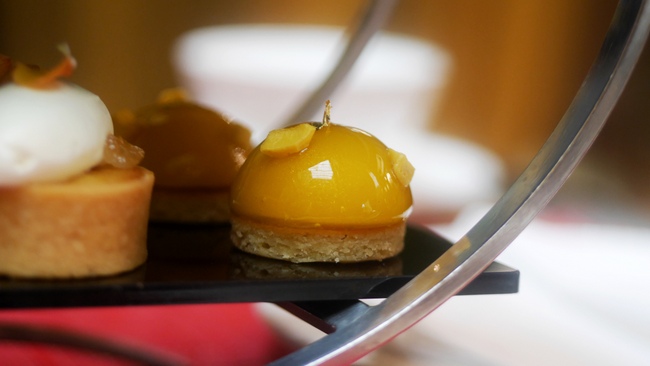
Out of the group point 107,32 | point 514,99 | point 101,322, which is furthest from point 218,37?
point 101,322

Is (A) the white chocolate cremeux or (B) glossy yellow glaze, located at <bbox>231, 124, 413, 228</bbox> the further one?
(B) glossy yellow glaze, located at <bbox>231, 124, 413, 228</bbox>

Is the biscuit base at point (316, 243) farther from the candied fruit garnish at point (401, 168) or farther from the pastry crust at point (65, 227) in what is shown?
the pastry crust at point (65, 227)

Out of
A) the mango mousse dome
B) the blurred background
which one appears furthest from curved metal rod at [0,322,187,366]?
the blurred background

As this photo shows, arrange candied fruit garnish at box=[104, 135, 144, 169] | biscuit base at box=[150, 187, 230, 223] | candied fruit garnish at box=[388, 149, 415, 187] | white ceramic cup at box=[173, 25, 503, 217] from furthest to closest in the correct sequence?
white ceramic cup at box=[173, 25, 503, 217] → biscuit base at box=[150, 187, 230, 223] → candied fruit garnish at box=[388, 149, 415, 187] → candied fruit garnish at box=[104, 135, 144, 169]

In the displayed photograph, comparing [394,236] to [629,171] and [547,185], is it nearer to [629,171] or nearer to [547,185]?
[547,185]

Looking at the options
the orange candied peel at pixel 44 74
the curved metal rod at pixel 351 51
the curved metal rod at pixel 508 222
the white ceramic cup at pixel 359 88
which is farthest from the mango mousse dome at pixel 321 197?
the white ceramic cup at pixel 359 88

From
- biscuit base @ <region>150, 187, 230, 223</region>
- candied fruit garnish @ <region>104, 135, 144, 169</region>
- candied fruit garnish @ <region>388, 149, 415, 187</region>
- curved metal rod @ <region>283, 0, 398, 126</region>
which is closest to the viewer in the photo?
candied fruit garnish @ <region>104, 135, 144, 169</region>

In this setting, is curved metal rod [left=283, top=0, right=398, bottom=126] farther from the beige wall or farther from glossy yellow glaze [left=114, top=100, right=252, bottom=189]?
the beige wall
